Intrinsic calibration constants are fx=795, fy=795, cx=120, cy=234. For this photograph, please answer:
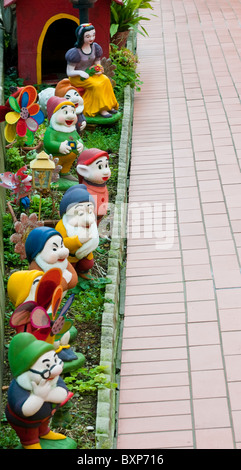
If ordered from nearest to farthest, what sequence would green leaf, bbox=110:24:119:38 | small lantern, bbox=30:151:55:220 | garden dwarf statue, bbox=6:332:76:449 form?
garden dwarf statue, bbox=6:332:76:449, small lantern, bbox=30:151:55:220, green leaf, bbox=110:24:119:38

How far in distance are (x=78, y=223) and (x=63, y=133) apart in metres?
1.60

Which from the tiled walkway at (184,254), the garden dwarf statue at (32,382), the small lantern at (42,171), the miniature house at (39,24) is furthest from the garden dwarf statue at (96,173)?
the miniature house at (39,24)

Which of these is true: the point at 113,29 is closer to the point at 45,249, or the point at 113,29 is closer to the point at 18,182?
the point at 18,182

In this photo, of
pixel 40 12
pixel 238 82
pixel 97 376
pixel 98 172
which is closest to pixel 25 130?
pixel 98 172

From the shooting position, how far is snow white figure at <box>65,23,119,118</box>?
9.09m

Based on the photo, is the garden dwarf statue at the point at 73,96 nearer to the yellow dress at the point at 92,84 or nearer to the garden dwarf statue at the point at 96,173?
the yellow dress at the point at 92,84

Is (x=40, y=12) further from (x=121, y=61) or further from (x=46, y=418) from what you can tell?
(x=46, y=418)

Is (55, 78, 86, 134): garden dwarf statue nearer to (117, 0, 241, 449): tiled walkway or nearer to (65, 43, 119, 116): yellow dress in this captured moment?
(65, 43, 119, 116): yellow dress

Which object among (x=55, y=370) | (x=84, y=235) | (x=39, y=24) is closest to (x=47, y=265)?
(x=84, y=235)

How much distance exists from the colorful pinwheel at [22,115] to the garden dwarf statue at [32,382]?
8.64 feet

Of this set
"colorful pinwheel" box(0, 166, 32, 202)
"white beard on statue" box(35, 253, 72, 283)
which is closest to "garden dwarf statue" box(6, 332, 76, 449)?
"white beard on statue" box(35, 253, 72, 283)

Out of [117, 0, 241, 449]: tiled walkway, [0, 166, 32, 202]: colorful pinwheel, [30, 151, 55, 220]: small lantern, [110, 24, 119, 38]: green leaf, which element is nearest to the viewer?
[117, 0, 241, 449]: tiled walkway

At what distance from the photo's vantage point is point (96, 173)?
7.12 m

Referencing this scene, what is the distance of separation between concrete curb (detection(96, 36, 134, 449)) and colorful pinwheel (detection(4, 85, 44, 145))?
132 centimetres
